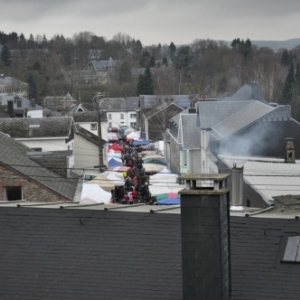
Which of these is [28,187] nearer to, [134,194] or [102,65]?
[134,194]

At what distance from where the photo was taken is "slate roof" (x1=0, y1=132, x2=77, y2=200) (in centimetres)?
2370

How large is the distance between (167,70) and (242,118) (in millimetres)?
104399

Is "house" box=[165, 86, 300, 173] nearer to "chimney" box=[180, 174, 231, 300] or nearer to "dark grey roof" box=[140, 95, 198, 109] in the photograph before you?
"chimney" box=[180, 174, 231, 300]

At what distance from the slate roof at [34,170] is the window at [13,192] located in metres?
0.53

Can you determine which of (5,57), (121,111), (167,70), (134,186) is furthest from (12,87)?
(134,186)

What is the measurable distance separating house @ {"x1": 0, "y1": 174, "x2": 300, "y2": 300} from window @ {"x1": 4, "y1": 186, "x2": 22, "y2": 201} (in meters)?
9.75

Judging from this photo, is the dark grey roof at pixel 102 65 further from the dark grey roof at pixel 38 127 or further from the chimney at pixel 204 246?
the chimney at pixel 204 246

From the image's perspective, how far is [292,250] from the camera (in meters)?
11.7

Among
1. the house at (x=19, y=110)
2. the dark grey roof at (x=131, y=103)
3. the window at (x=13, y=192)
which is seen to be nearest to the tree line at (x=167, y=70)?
the dark grey roof at (x=131, y=103)

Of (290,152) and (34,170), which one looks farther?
(290,152)

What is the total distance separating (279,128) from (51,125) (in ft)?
35.5

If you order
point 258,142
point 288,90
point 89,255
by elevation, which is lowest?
point 258,142

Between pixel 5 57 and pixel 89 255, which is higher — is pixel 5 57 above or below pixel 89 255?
above

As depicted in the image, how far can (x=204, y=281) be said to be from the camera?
1045cm
